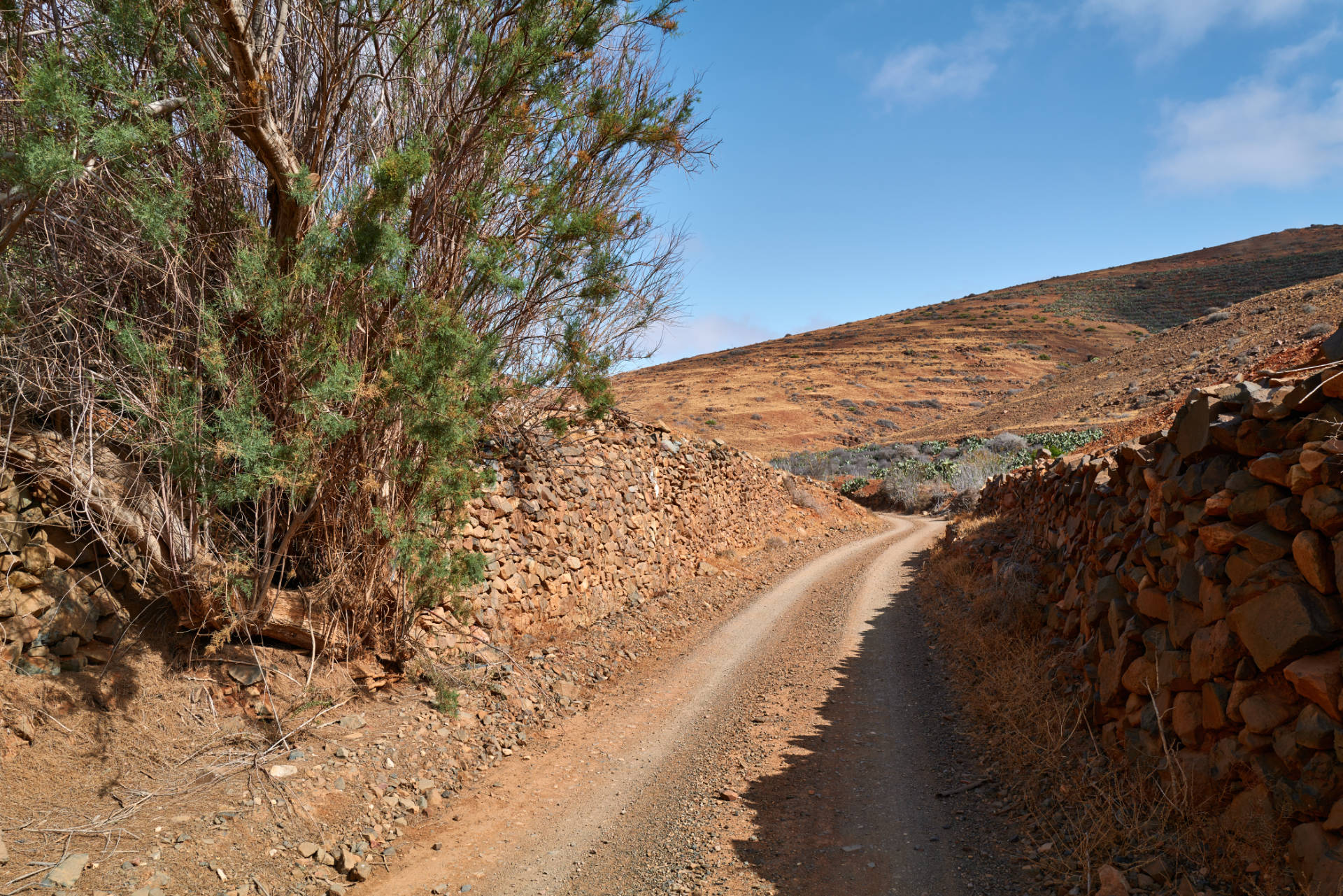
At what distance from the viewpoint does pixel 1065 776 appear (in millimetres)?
5172

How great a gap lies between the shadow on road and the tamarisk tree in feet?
12.5

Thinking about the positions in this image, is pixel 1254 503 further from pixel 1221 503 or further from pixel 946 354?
pixel 946 354

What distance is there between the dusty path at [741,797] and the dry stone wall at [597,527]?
5.43ft

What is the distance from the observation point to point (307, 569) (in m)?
6.41

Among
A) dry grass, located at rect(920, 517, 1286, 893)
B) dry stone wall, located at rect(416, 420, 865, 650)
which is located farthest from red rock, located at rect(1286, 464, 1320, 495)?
dry stone wall, located at rect(416, 420, 865, 650)

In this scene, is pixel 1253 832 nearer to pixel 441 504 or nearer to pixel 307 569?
pixel 441 504

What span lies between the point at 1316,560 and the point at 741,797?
415 centimetres

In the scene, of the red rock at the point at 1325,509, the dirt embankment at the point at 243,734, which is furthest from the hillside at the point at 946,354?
the red rock at the point at 1325,509

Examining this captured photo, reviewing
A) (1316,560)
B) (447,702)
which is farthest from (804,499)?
(1316,560)

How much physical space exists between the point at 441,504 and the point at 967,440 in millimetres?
30956

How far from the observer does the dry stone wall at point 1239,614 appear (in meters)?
3.48

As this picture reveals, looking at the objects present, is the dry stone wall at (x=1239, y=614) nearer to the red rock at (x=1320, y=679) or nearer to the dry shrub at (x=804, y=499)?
the red rock at (x=1320, y=679)

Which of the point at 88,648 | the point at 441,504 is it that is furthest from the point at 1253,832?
the point at 88,648

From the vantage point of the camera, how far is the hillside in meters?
47.2
